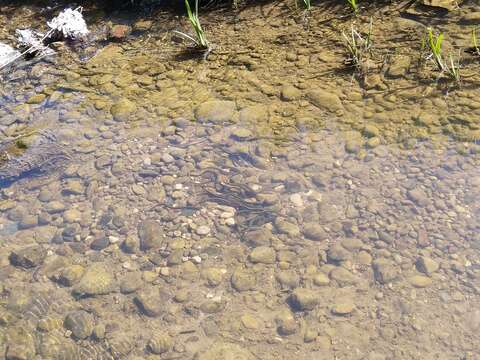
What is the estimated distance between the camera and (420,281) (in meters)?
2.81

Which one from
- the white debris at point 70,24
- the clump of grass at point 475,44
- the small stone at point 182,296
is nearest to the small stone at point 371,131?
the clump of grass at point 475,44

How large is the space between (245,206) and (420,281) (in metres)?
1.12

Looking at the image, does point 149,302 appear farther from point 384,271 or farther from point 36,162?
point 36,162

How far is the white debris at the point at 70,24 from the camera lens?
16.3 ft

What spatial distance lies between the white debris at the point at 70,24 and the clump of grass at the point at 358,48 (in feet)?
8.15

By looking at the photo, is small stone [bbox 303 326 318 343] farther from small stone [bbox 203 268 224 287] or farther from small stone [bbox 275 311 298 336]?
small stone [bbox 203 268 224 287]

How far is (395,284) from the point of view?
2.82 m

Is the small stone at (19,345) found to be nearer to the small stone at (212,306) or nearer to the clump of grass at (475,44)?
the small stone at (212,306)

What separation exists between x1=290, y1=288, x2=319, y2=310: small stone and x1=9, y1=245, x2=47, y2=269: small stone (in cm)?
150

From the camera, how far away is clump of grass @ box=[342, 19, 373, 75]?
416 centimetres

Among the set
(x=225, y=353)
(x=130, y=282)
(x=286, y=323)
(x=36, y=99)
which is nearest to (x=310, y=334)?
(x=286, y=323)

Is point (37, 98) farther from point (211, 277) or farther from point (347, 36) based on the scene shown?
point (347, 36)

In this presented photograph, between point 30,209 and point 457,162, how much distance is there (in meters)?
2.77

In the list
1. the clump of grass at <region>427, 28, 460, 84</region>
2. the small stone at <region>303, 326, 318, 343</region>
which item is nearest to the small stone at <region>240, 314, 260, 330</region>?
the small stone at <region>303, 326, 318, 343</region>
